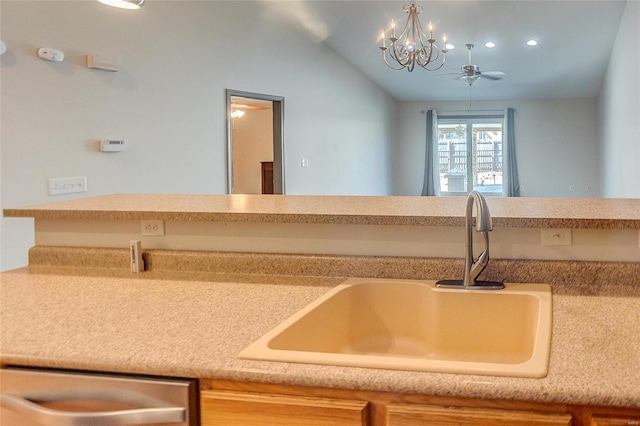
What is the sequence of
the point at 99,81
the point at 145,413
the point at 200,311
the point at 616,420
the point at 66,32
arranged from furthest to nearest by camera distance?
the point at 99,81 → the point at 66,32 → the point at 200,311 → the point at 145,413 → the point at 616,420

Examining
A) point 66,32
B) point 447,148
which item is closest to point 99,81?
point 66,32

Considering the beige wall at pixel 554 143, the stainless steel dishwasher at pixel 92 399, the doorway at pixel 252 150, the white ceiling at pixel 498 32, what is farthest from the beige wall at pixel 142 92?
the beige wall at pixel 554 143

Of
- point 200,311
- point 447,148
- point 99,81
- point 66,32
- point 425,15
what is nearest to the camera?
point 200,311

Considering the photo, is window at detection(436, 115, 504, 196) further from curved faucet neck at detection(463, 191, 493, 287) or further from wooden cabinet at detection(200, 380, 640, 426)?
wooden cabinet at detection(200, 380, 640, 426)

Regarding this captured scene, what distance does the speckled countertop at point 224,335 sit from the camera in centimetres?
84

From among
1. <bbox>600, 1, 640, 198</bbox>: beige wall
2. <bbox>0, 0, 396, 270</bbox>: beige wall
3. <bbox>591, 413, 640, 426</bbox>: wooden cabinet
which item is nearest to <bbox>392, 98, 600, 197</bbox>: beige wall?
<bbox>600, 1, 640, 198</bbox>: beige wall

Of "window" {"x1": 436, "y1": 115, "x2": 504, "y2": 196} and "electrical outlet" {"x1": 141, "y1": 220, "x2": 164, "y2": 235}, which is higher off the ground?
"window" {"x1": 436, "y1": 115, "x2": 504, "y2": 196}

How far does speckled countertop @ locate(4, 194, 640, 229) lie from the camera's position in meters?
1.47

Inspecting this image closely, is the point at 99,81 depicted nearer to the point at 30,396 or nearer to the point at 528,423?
the point at 30,396

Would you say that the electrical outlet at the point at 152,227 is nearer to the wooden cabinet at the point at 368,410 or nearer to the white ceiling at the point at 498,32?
the wooden cabinet at the point at 368,410

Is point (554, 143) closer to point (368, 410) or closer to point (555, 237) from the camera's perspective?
point (555, 237)

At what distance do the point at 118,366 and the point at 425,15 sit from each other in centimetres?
614

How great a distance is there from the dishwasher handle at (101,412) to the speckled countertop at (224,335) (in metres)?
0.05

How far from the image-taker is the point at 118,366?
37.6 inches
